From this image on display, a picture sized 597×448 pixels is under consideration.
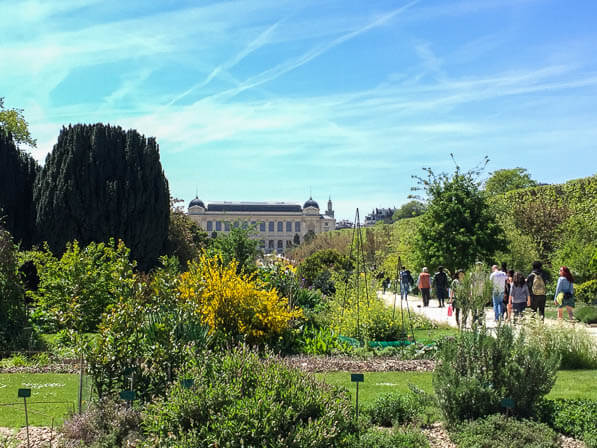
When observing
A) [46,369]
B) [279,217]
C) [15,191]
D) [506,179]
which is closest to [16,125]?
[15,191]

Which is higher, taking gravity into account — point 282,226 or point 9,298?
point 282,226

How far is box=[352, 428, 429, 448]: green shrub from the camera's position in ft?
15.6

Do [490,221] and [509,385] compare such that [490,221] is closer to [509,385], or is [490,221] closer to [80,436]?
[509,385]

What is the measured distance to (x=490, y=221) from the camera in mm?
19406

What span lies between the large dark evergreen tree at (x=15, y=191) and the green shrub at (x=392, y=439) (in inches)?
613

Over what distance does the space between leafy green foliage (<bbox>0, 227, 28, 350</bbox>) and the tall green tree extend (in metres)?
12.9

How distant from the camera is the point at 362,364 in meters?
8.70

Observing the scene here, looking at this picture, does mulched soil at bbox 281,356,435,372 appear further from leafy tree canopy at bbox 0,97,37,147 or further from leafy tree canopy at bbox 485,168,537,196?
leafy tree canopy at bbox 485,168,537,196

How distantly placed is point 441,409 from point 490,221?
583 inches

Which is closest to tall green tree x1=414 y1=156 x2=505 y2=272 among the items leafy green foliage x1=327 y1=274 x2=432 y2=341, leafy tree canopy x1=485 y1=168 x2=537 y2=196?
leafy green foliage x1=327 y1=274 x2=432 y2=341

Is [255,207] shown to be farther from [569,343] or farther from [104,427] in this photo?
[104,427]

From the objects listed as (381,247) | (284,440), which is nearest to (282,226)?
(381,247)

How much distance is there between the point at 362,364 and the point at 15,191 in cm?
1401

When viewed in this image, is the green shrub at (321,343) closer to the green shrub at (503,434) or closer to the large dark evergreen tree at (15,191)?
the green shrub at (503,434)
